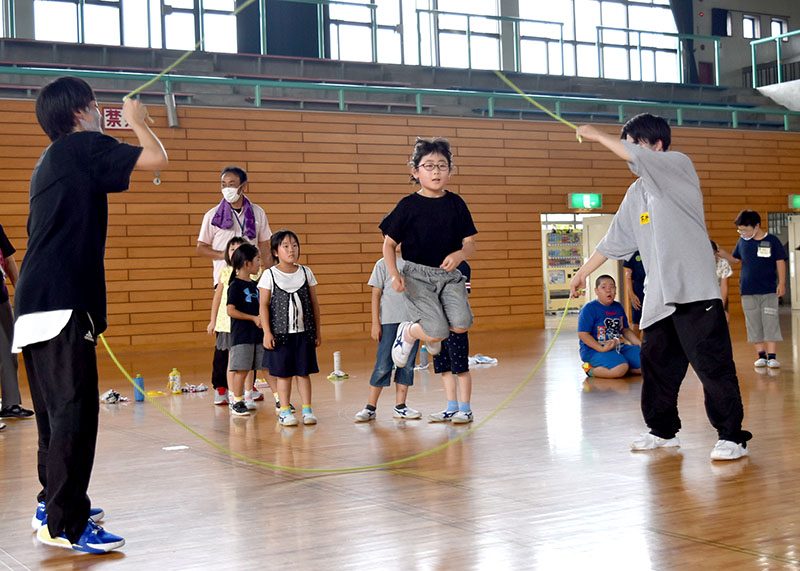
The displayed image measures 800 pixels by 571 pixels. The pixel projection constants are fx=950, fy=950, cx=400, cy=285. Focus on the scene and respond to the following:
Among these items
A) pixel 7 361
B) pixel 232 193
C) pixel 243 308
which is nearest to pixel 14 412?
pixel 7 361

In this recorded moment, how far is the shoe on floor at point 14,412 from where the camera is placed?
6.96 meters

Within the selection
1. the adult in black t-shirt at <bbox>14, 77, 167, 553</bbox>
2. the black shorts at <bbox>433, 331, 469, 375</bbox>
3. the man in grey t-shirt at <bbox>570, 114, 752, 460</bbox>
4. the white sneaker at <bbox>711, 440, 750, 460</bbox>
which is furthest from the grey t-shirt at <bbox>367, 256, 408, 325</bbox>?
the adult in black t-shirt at <bbox>14, 77, 167, 553</bbox>

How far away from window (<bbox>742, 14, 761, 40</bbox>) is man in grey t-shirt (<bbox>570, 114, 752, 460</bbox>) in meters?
21.8

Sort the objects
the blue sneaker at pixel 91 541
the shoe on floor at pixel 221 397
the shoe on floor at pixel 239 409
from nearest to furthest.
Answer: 1. the blue sneaker at pixel 91 541
2. the shoe on floor at pixel 239 409
3. the shoe on floor at pixel 221 397

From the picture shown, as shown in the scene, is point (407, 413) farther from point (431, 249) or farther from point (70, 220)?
point (70, 220)

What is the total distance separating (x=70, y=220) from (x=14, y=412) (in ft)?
14.0

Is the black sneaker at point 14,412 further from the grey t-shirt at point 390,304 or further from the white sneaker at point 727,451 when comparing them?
the white sneaker at point 727,451

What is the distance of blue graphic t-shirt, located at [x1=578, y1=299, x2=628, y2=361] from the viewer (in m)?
8.91

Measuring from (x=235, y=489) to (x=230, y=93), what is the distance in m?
12.0

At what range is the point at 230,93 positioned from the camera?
15.2 metres

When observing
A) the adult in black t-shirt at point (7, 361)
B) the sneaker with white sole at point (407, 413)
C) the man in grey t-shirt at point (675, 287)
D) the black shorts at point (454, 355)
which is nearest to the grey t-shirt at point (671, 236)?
the man in grey t-shirt at point (675, 287)

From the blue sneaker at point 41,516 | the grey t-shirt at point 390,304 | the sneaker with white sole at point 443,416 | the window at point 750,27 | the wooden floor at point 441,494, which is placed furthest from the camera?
the window at point 750,27

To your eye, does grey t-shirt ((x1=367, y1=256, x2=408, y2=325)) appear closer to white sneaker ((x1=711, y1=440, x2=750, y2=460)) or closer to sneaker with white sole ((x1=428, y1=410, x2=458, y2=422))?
sneaker with white sole ((x1=428, y1=410, x2=458, y2=422))

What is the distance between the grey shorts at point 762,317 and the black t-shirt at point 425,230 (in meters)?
4.62
